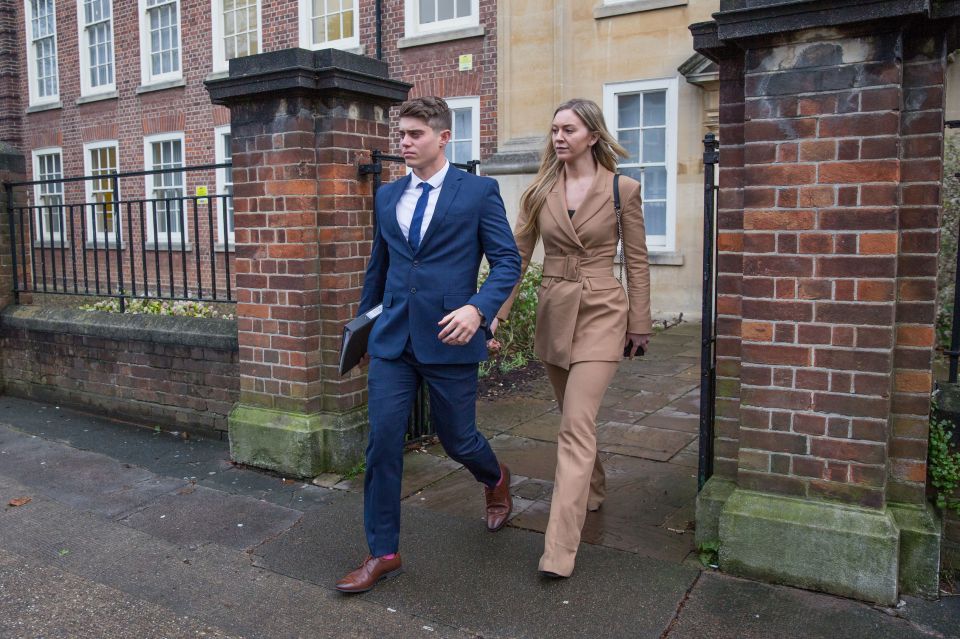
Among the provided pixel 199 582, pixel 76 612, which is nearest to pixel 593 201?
pixel 199 582

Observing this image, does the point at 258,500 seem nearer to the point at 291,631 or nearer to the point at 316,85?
the point at 291,631

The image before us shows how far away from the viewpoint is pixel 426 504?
443 cm

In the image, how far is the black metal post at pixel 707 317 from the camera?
3611 millimetres

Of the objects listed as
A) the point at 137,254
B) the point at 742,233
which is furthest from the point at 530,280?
the point at 137,254

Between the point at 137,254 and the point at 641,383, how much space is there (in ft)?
38.1

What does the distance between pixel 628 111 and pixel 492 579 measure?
9693mm

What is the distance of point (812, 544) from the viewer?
327 centimetres

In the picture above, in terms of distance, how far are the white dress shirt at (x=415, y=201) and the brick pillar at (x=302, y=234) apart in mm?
1296

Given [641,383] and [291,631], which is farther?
[641,383]

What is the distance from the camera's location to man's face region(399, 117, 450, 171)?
347 centimetres

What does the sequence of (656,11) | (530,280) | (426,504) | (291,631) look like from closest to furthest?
1. (291,631)
2. (426,504)
3. (530,280)
4. (656,11)

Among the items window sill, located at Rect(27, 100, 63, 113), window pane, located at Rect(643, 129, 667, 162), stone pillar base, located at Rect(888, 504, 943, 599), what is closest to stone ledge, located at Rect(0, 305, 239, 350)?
stone pillar base, located at Rect(888, 504, 943, 599)

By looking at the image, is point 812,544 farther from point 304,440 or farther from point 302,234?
point 302,234

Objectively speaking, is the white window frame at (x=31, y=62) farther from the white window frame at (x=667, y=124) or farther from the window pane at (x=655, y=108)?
the window pane at (x=655, y=108)
